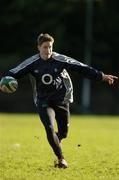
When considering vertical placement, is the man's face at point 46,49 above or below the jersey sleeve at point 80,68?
above

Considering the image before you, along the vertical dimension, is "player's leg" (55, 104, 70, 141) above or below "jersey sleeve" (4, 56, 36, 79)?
below

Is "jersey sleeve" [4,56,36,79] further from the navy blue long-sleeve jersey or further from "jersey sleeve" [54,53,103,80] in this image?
"jersey sleeve" [54,53,103,80]

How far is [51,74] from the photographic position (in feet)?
36.2

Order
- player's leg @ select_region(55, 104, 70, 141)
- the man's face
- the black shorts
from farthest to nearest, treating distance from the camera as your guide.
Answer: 1. player's leg @ select_region(55, 104, 70, 141)
2. the black shorts
3. the man's face

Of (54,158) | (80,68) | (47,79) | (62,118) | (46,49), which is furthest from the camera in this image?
(54,158)

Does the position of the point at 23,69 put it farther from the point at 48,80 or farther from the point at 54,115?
the point at 54,115

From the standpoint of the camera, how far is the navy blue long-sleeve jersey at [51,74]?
11047mm

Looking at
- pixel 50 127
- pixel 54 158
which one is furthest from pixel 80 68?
pixel 54 158

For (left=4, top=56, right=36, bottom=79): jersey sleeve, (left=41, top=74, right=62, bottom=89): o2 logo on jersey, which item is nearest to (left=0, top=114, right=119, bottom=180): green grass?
(left=41, top=74, right=62, bottom=89): o2 logo on jersey

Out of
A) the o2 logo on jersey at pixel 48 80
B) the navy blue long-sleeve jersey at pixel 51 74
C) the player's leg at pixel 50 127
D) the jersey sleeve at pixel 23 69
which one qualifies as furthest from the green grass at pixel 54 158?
the jersey sleeve at pixel 23 69

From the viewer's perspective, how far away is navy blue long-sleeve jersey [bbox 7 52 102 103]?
36.2ft

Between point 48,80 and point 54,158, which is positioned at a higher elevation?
point 48,80

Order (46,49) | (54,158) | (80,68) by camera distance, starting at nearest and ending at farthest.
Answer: (46,49) → (80,68) → (54,158)

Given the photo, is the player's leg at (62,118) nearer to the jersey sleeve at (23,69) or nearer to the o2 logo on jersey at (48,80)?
the o2 logo on jersey at (48,80)
